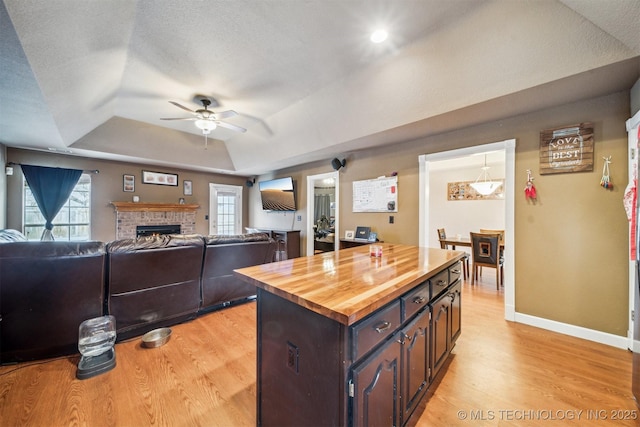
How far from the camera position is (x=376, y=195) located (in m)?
4.26

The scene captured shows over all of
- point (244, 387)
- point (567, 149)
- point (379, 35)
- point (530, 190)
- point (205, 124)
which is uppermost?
point (379, 35)

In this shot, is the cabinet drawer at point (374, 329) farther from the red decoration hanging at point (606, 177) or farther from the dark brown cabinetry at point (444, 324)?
the red decoration hanging at point (606, 177)

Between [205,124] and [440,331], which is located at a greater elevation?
[205,124]

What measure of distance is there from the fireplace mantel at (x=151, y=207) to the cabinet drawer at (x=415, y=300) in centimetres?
619

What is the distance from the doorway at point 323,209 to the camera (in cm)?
498

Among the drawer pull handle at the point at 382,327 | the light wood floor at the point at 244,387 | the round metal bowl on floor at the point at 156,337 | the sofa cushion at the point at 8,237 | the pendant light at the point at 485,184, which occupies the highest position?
the pendant light at the point at 485,184

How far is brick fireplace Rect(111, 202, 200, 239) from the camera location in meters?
5.29

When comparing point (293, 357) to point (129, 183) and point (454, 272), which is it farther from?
point (129, 183)

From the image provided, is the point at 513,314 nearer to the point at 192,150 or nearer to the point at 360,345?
the point at 360,345

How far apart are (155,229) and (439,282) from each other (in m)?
6.26

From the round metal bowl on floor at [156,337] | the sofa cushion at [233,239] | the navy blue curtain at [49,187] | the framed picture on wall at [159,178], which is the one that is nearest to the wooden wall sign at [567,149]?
the sofa cushion at [233,239]

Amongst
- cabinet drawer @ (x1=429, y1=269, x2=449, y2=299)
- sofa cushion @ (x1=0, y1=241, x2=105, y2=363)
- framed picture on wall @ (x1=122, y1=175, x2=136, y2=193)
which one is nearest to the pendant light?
cabinet drawer @ (x1=429, y1=269, x2=449, y2=299)

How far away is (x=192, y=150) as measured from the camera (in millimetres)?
5473

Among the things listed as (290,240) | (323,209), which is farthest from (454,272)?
(323,209)
